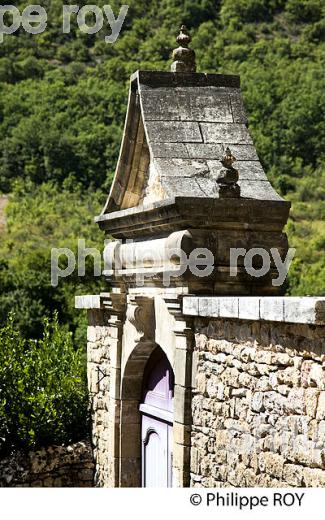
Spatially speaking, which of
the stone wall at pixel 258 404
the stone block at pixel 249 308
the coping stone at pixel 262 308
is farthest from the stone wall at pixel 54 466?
the stone block at pixel 249 308

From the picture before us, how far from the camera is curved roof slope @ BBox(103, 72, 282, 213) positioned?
8.63 meters

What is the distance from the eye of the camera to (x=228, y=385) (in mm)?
7297

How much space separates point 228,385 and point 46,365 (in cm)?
490

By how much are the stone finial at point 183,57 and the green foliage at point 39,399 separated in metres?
3.90

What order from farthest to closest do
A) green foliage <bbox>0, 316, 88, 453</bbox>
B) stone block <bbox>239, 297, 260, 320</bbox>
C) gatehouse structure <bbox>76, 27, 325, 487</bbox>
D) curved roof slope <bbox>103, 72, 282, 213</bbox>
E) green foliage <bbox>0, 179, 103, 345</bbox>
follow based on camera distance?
green foliage <bbox>0, 179, 103, 345</bbox> < green foliage <bbox>0, 316, 88, 453</bbox> < curved roof slope <bbox>103, 72, 282, 213</bbox> < stone block <bbox>239, 297, 260, 320</bbox> < gatehouse structure <bbox>76, 27, 325, 487</bbox>

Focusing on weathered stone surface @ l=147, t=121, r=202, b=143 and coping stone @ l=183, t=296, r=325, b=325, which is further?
weathered stone surface @ l=147, t=121, r=202, b=143

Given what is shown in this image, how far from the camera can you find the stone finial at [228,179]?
8.09m

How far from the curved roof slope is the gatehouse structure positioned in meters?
0.01

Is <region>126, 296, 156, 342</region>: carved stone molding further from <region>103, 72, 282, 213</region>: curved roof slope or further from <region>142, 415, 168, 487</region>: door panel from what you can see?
<region>103, 72, 282, 213</region>: curved roof slope

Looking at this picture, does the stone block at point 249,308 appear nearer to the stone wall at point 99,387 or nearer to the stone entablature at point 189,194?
the stone entablature at point 189,194

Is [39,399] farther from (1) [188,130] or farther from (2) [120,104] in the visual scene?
(2) [120,104]


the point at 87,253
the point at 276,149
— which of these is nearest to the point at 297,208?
the point at 276,149

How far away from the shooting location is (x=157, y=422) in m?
9.26

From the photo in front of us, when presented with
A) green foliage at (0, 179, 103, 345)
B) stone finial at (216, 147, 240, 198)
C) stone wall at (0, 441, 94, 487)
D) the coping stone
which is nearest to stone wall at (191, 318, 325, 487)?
the coping stone
